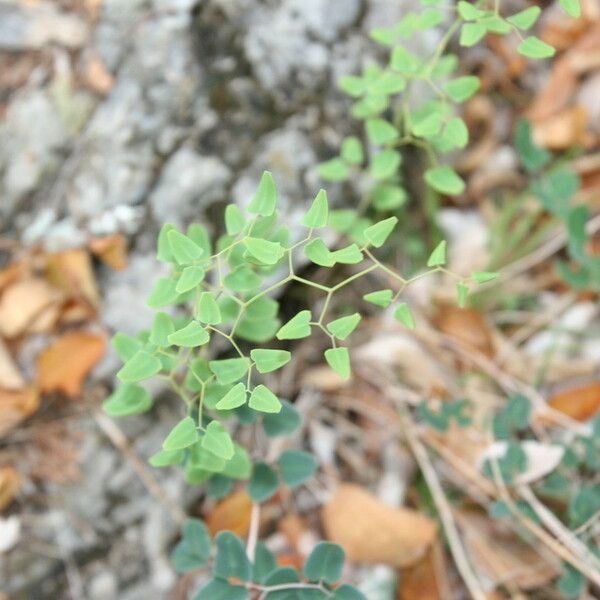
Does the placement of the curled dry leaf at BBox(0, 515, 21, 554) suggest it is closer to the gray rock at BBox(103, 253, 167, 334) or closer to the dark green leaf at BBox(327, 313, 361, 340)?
the gray rock at BBox(103, 253, 167, 334)

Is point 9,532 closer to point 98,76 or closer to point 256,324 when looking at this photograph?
point 256,324

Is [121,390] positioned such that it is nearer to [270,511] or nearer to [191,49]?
[270,511]

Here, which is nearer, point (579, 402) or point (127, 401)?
point (127, 401)

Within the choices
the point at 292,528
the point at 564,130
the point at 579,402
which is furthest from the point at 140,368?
the point at 564,130

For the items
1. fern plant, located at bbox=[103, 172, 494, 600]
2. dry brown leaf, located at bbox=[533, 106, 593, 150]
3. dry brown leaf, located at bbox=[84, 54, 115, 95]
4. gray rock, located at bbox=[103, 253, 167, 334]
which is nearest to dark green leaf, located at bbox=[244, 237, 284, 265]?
fern plant, located at bbox=[103, 172, 494, 600]

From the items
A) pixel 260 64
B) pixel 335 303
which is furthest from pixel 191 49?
pixel 335 303

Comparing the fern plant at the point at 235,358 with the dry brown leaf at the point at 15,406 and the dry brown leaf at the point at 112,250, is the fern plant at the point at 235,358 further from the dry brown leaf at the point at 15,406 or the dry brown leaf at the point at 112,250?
the dry brown leaf at the point at 15,406

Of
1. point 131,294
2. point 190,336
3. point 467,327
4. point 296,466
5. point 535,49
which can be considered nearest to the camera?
point 190,336
